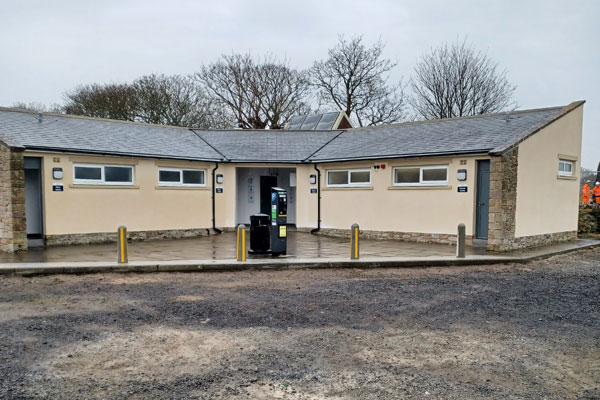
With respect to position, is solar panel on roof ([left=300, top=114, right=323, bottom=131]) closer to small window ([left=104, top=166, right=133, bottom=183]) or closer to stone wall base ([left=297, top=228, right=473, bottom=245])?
stone wall base ([left=297, top=228, right=473, bottom=245])

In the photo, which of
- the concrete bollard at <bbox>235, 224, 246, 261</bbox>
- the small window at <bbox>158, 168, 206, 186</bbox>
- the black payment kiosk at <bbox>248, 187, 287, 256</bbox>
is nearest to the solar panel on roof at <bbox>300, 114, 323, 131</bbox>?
the small window at <bbox>158, 168, 206, 186</bbox>

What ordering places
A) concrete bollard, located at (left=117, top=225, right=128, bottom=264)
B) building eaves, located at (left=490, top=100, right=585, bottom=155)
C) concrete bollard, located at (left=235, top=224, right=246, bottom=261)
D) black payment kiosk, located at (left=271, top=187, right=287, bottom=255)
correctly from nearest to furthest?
1. concrete bollard, located at (left=117, top=225, right=128, bottom=264)
2. concrete bollard, located at (left=235, top=224, right=246, bottom=261)
3. black payment kiosk, located at (left=271, top=187, right=287, bottom=255)
4. building eaves, located at (left=490, top=100, right=585, bottom=155)

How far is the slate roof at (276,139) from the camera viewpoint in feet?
43.1

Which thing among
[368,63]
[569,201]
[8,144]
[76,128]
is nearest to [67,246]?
[8,144]

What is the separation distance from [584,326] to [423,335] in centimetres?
232

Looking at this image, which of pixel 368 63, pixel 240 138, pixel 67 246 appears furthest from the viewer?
pixel 368 63

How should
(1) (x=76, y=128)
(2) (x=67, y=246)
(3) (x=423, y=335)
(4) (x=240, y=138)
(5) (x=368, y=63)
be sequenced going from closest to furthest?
(3) (x=423, y=335) < (2) (x=67, y=246) < (1) (x=76, y=128) < (4) (x=240, y=138) < (5) (x=368, y=63)

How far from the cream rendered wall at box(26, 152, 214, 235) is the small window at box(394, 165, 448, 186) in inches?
279

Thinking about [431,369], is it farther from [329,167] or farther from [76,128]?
[76,128]

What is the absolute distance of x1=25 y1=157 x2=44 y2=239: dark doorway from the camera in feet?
43.2

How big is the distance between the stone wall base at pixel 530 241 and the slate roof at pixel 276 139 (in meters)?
2.51

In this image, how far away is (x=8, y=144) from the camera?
11250 mm

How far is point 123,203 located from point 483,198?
445 inches

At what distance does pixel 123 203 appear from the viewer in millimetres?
14359
